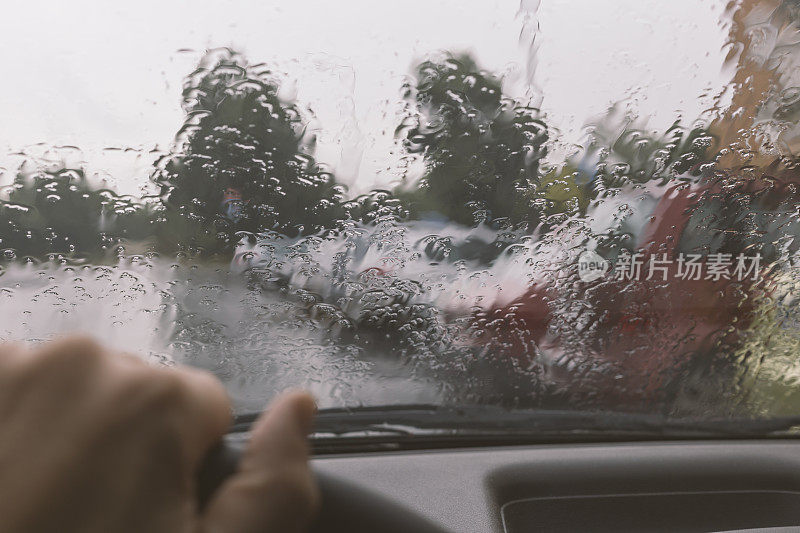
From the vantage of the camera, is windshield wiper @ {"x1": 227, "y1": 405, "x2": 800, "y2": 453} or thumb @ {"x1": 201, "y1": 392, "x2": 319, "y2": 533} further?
windshield wiper @ {"x1": 227, "y1": 405, "x2": 800, "y2": 453}

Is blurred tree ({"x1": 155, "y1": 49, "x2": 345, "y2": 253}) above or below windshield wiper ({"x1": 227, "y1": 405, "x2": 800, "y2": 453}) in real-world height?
above

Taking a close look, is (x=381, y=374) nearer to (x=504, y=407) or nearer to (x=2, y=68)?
(x=504, y=407)

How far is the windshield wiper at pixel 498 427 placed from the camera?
2605 millimetres

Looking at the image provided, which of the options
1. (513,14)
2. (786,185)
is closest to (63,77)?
(513,14)

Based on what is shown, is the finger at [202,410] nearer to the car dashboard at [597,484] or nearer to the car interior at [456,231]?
the car interior at [456,231]

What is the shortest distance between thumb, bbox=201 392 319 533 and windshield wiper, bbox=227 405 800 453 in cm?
154

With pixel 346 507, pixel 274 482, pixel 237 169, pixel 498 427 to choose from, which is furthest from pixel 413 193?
pixel 274 482

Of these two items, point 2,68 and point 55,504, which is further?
point 2,68

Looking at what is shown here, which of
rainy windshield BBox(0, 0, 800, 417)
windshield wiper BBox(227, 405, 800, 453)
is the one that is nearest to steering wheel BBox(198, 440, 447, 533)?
rainy windshield BBox(0, 0, 800, 417)

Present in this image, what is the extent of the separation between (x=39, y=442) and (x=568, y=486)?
2577 mm

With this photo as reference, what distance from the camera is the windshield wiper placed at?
2.61 m

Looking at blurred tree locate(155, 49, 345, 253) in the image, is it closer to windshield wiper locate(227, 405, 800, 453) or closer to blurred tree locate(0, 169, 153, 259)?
blurred tree locate(0, 169, 153, 259)

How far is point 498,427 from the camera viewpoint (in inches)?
111

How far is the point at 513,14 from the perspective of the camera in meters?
2.38
